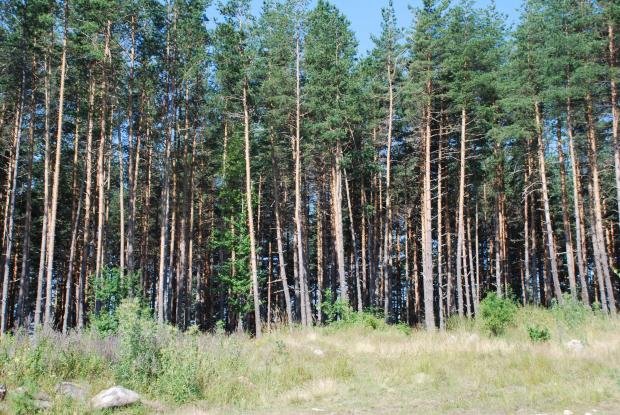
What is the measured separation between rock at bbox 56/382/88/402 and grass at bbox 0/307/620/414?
19 centimetres

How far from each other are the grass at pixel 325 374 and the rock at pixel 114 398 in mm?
256

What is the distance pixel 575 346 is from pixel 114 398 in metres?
10.9

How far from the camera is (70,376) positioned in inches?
396

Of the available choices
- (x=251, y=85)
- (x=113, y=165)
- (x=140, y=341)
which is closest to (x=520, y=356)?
(x=140, y=341)

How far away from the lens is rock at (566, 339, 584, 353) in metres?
12.2

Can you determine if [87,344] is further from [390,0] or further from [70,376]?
[390,0]


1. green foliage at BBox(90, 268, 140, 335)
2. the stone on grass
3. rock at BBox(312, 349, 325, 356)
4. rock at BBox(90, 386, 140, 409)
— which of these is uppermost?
green foliage at BBox(90, 268, 140, 335)

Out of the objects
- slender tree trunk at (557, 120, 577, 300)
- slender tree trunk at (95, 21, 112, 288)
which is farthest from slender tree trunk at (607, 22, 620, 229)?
slender tree trunk at (95, 21, 112, 288)

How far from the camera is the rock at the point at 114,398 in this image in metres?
8.73

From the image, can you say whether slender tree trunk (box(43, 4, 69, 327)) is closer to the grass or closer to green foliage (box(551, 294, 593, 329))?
the grass

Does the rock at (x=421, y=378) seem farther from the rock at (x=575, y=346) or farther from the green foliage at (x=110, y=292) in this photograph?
the green foliage at (x=110, y=292)

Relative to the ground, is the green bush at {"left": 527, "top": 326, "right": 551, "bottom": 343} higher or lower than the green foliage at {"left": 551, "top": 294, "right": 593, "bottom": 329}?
lower

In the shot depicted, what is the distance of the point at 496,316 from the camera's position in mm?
16953

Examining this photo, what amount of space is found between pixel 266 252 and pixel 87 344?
27791 millimetres
